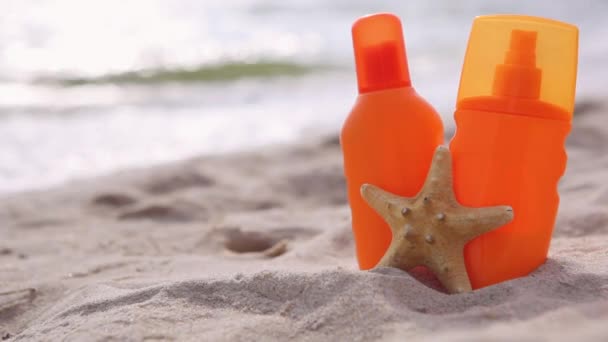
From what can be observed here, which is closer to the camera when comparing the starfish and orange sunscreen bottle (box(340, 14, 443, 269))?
the starfish

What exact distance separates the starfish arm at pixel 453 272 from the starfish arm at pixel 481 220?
0.05 meters

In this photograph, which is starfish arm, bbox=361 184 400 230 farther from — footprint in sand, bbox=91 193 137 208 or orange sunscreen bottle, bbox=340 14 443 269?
footprint in sand, bbox=91 193 137 208

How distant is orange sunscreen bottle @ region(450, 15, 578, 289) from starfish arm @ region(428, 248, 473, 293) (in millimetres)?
42

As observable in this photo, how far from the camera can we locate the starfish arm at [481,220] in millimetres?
1349

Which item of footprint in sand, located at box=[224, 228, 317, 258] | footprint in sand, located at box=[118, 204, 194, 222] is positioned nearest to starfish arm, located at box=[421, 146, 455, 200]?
footprint in sand, located at box=[224, 228, 317, 258]

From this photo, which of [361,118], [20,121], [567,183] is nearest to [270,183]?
[567,183]

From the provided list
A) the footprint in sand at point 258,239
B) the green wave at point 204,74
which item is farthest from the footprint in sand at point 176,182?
the green wave at point 204,74

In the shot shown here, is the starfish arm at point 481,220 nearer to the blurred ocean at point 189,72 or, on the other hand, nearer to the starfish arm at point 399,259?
the starfish arm at point 399,259

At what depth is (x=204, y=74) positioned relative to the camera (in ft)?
22.5

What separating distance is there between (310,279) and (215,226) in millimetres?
1131

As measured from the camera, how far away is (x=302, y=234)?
236cm

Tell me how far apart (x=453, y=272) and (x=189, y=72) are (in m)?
5.82

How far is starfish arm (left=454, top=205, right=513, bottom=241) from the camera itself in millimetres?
1349

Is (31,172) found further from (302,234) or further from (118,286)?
(118,286)
